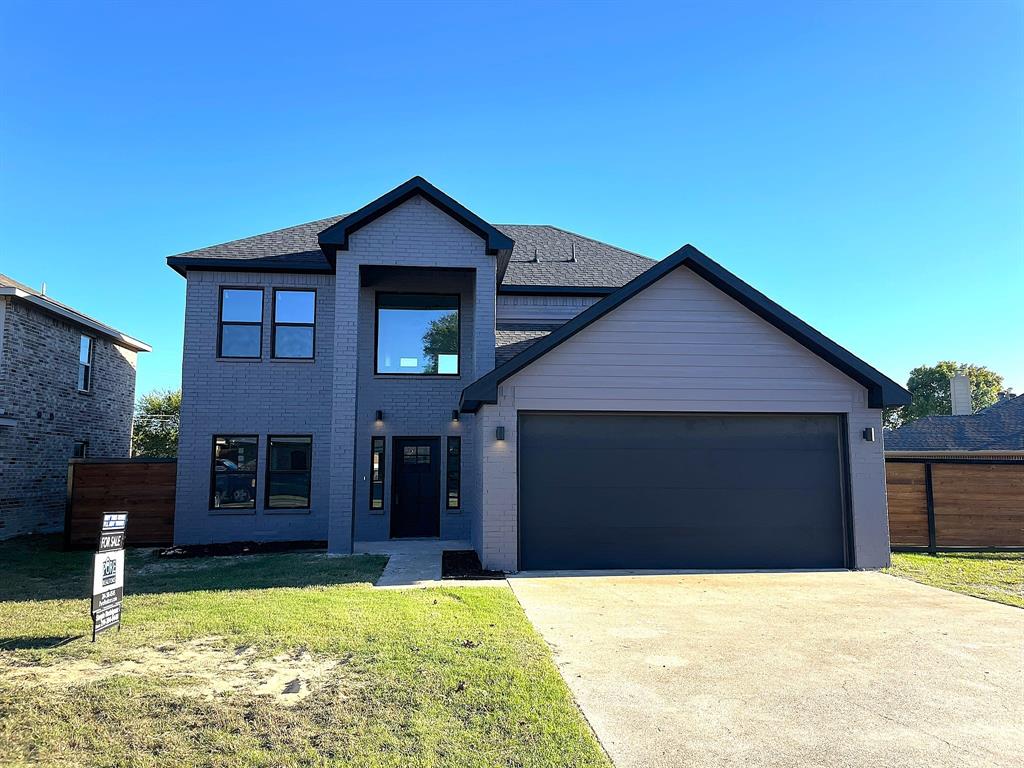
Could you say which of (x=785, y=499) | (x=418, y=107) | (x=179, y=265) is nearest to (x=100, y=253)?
(x=179, y=265)

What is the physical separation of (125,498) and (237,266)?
561cm

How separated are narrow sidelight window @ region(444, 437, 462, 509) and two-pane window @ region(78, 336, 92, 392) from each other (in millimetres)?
11563

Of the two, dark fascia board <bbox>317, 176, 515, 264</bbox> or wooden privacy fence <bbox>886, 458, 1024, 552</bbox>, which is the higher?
dark fascia board <bbox>317, 176, 515, 264</bbox>

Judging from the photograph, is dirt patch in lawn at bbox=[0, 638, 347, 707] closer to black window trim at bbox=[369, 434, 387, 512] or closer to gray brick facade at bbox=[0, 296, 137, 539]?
black window trim at bbox=[369, 434, 387, 512]

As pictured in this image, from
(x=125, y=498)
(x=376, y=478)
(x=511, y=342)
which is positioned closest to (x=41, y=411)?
(x=125, y=498)

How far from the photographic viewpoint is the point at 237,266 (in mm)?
13273

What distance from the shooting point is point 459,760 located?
139 inches

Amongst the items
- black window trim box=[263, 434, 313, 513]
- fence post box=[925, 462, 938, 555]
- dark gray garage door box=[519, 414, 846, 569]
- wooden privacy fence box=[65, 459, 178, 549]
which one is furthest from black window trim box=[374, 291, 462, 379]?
fence post box=[925, 462, 938, 555]

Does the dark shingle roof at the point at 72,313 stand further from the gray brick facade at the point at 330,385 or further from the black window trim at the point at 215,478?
the black window trim at the point at 215,478

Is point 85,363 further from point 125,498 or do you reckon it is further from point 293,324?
point 293,324

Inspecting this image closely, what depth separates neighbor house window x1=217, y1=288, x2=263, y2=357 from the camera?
13.5 metres

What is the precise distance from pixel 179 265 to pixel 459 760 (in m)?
12.9

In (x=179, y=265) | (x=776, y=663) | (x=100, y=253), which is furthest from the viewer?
(x=100, y=253)

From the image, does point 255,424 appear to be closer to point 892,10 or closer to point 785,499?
point 785,499
